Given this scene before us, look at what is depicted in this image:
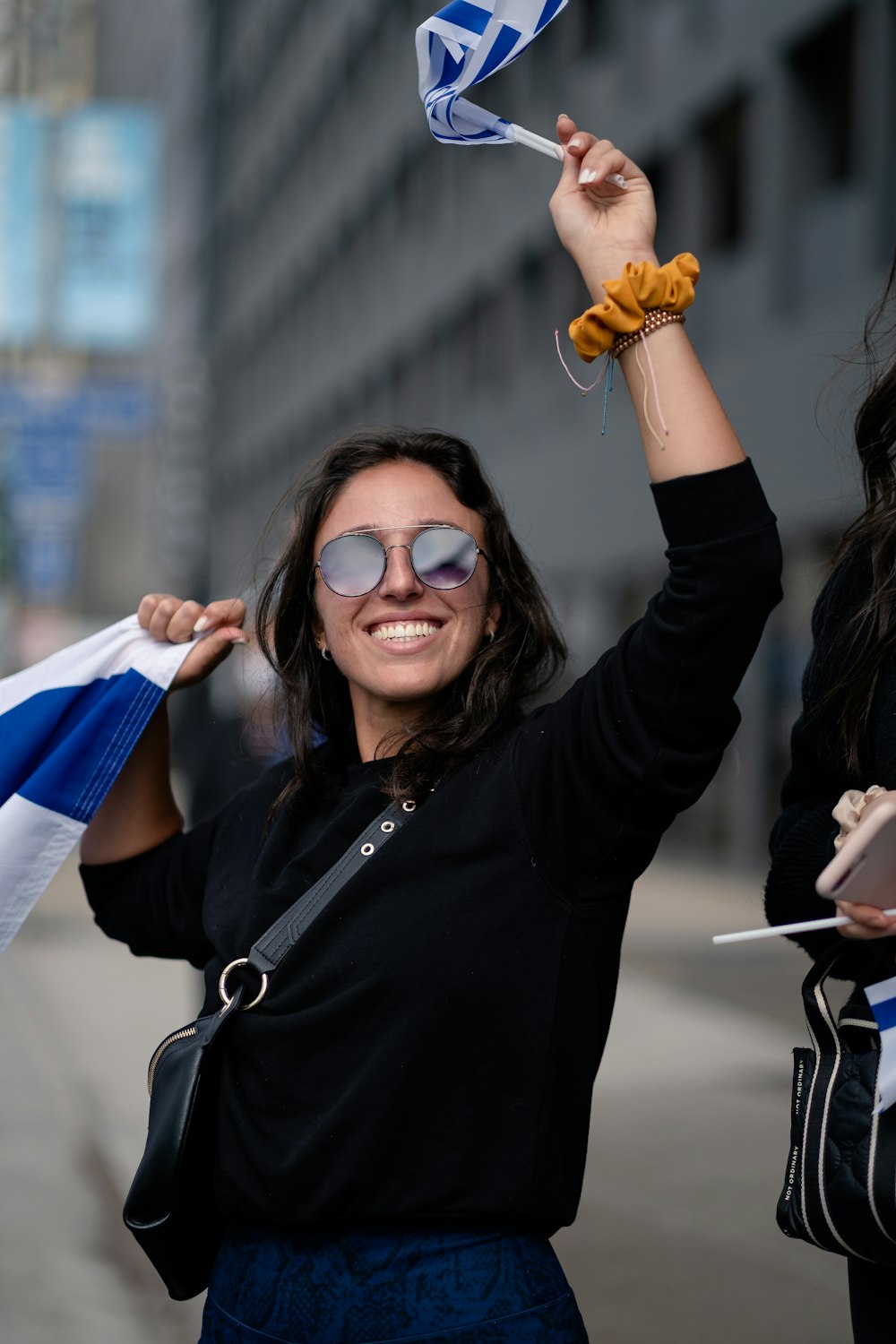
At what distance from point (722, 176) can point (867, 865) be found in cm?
1682

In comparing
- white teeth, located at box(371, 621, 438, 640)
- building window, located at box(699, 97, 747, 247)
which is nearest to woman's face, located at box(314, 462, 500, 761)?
white teeth, located at box(371, 621, 438, 640)

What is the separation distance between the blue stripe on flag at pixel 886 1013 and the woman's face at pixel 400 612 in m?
0.78

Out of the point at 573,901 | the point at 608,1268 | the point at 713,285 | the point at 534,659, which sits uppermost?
the point at 713,285

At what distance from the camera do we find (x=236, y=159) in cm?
5031

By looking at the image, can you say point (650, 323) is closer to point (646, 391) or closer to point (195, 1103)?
point (646, 391)

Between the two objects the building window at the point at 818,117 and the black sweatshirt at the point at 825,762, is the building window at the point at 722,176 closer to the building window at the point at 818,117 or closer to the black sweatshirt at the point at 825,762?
the building window at the point at 818,117

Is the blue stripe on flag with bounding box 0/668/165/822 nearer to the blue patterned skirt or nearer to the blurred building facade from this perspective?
the blurred building facade

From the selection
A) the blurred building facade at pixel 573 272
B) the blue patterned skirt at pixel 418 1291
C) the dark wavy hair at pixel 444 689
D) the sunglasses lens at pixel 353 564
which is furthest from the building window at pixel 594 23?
the blue patterned skirt at pixel 418 1291

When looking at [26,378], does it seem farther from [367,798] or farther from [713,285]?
[367,798]

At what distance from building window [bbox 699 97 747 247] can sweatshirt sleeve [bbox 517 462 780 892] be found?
1600 cm

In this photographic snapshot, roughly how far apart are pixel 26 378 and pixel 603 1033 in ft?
87.0

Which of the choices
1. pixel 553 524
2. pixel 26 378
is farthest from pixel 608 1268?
pixel 26 378

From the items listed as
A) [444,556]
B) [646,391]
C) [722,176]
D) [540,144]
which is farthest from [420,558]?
[722,176]

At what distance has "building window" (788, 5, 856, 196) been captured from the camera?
1557 centimetres
